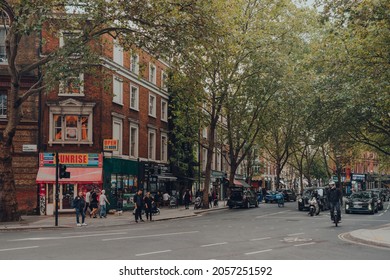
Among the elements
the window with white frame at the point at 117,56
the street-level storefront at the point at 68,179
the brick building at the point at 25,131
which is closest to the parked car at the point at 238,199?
the street-level storefront at the point at 68,179

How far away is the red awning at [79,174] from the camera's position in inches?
1219

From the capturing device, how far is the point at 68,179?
103 feet

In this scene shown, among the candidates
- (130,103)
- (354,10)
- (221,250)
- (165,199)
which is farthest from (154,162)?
(221,250)

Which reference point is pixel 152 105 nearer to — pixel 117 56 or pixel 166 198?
pixel 117 56

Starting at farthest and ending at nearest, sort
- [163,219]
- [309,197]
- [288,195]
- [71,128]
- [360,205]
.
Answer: [288,195] < [309,197] < [360,205] < [71,128] < [163,219]

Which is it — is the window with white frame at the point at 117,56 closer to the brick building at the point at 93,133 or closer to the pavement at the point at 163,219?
the brick building at the point at 93,133

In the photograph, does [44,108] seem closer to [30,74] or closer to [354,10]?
[30,74]

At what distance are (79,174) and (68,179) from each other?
76 centimetres

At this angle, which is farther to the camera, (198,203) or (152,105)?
(152,105)

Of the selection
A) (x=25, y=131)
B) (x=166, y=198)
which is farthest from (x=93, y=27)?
(x=166, y=198)

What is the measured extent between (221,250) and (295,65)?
107 feet

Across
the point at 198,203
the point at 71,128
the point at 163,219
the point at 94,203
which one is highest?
the point at 71,128

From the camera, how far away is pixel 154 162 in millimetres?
40688

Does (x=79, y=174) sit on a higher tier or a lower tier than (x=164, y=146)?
lower
